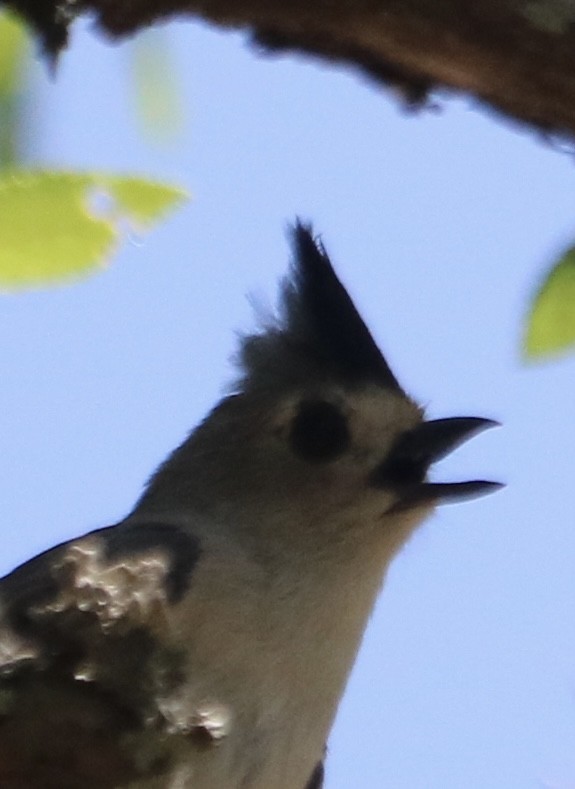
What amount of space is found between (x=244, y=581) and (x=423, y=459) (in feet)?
1.87

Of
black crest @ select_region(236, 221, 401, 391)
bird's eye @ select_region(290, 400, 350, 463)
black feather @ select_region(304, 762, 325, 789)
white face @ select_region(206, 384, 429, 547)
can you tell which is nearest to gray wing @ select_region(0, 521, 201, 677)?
white face @ select_region(206, 384, 429, 547)

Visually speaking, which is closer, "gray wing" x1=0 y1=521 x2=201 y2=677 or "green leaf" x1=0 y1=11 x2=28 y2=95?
"gray wing" x1=0 y1=521 x2=201 y2=677

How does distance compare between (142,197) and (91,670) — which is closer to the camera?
(142,197)

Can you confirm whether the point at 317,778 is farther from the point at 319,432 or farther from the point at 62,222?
the point at 62,222

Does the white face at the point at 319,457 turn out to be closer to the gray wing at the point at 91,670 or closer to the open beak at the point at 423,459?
the open beak at the point at 423,459

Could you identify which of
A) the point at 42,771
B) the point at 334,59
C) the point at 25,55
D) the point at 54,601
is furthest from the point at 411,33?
the point at 42,771

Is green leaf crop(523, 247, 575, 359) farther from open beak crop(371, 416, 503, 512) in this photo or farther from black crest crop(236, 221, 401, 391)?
black crest crop(236, 221, 401, 391)

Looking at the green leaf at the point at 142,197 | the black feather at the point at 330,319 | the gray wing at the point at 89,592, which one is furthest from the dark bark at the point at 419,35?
the black feather at the point at 330,319

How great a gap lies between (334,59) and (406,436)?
3.39 ft

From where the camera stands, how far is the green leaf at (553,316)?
5.02ft

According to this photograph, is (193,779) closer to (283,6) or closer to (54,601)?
(54,601)

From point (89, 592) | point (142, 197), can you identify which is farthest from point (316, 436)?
point (142, 197)

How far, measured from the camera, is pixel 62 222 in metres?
1.35

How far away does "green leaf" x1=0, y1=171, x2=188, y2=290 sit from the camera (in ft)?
4.43
